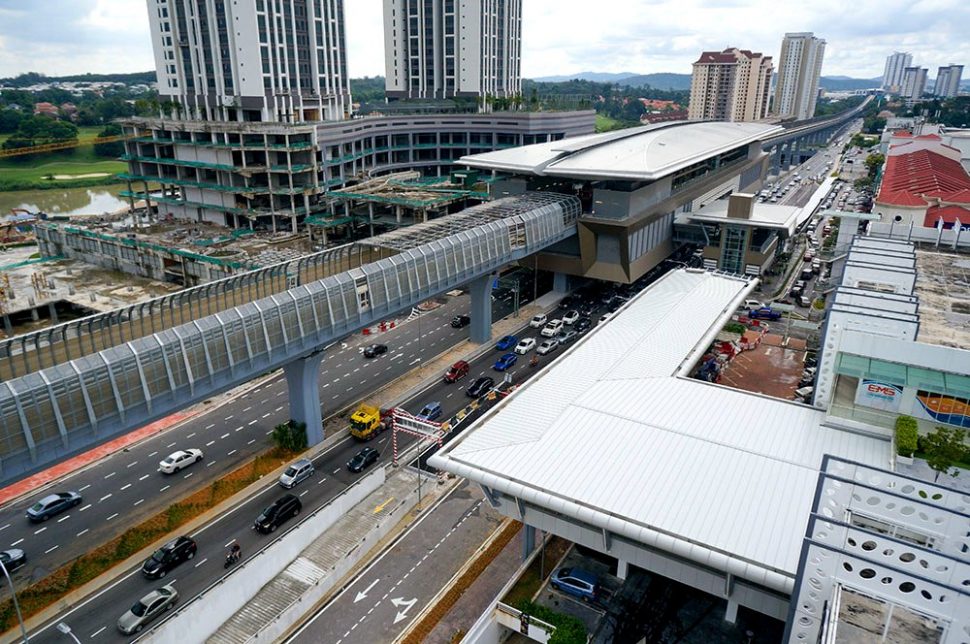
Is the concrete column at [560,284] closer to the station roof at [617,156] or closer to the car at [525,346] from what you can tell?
the station roof at [617,156]

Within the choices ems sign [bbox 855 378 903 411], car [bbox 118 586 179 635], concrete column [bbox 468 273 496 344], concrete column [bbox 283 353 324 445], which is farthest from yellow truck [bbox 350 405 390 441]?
ems sign [bbox 855 378 903 411]

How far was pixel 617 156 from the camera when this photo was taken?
69.9 meters

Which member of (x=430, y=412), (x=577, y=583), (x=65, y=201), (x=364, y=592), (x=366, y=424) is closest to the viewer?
(x=577, y=583)

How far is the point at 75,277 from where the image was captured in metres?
82.2

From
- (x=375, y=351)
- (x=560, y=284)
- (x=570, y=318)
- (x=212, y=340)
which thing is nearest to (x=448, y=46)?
(x=560, y=284)

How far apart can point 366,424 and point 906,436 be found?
31.5 m

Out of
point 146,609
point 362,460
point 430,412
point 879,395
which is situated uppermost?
point 879,395

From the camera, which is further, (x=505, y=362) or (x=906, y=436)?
(x=505, y=362)

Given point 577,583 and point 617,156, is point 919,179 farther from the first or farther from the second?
point 577,583

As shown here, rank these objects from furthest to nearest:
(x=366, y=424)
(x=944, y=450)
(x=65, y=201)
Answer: (x=65, y=201) < (x=366, y=424) < (x=944, y=450)

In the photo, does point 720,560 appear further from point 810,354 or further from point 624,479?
point 810,354

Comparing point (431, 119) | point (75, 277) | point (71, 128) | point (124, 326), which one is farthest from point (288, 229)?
point (71, 128)

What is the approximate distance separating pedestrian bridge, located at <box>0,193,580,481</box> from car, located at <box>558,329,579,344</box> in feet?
32.3

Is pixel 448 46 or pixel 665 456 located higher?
pixel 448 46
